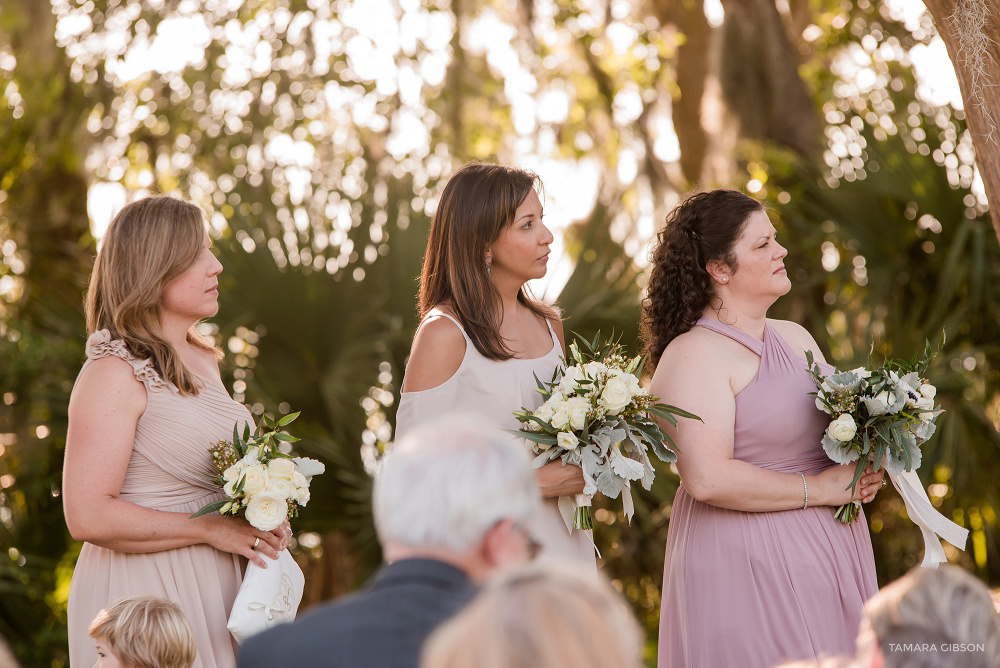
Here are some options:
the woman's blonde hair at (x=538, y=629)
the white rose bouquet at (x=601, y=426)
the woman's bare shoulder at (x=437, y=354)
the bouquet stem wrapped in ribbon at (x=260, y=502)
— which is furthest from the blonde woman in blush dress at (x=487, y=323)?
the woman's blonde hair at (x=538, y=629)

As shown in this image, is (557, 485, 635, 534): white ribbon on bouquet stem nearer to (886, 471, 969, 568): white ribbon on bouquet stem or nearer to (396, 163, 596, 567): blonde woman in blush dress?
(396, 163, 596, 567): blonde woman in blush dress

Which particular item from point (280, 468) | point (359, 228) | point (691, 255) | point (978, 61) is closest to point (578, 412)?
point (691, 255)

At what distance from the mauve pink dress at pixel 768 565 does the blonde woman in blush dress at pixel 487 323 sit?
0.37m

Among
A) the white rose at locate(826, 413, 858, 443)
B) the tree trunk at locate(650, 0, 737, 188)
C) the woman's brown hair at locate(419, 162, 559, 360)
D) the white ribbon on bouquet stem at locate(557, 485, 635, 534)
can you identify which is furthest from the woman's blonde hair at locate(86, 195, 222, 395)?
the tree trunk at locate(650, 0, 737, 188)

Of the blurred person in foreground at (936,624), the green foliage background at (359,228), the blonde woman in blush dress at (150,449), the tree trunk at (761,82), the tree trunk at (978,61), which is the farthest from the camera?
the tree trunk at (761,82)

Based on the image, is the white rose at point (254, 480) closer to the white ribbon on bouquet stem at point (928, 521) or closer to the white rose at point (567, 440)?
the white rose at point (567, 440)

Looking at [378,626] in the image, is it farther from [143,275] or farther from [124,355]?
[143,275]

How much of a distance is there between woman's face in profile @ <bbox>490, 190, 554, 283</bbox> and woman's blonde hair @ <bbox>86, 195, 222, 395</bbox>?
1.00 metres

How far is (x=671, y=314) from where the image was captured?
3.95 metres

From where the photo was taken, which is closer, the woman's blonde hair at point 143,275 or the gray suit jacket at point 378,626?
the gray suit jacket at point 378,626

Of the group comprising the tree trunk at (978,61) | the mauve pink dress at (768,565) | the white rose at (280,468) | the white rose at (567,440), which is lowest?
the mauve pink dress at (768,565)

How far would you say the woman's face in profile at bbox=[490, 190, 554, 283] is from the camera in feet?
12.5

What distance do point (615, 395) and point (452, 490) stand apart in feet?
5.20

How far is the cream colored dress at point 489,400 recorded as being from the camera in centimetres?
371
